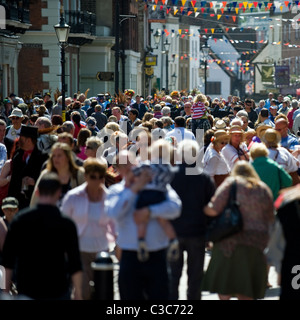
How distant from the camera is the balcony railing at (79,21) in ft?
140

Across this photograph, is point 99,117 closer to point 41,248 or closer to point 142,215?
point 142,215

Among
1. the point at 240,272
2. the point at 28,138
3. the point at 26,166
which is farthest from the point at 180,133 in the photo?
the point at 240,272

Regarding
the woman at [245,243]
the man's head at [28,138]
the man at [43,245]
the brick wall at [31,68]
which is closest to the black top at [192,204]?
the woman at [245,243]

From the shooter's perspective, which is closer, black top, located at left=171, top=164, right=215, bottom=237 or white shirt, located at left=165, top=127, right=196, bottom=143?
black top, located at left=171, top=164, right=215, bottom=237

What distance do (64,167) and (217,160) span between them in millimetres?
3874

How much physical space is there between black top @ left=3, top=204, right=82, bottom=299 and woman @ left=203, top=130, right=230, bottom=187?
5800 millimetres

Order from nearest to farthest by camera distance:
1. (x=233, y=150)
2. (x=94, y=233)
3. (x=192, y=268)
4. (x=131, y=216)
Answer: (x=131, y=216)
(x=94, y=233)
(x=192, y=268)
(x=233, y=150)

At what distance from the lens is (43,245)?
719 cm

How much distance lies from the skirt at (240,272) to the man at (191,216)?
1.27 ft

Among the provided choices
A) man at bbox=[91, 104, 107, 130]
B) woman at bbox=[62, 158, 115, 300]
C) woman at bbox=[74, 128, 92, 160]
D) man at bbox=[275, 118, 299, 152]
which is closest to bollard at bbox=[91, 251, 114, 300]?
woman at bbox=[62, 158, 115, 300]

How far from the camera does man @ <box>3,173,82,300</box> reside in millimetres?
7184

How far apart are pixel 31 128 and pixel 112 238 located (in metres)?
2.77

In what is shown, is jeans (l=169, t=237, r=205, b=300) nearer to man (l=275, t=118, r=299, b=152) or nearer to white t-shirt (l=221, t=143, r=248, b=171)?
white t-shirt (l=221, t=143, r=248, b=171)

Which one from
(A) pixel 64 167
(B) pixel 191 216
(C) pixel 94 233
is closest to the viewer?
(C) pixel 94 233
